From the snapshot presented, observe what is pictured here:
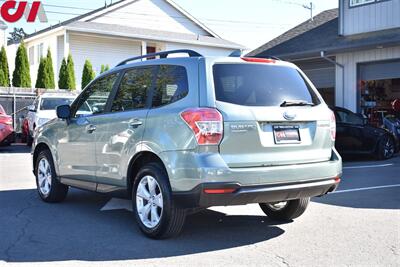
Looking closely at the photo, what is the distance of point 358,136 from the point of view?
549 inches

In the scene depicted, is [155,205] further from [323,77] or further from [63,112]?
[323,77]

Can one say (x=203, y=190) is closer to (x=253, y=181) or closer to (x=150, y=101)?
(x=253, y=181)

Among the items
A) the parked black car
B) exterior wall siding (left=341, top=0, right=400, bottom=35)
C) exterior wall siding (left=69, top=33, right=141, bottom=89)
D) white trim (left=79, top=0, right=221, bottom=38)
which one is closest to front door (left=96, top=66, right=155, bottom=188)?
the parked black car

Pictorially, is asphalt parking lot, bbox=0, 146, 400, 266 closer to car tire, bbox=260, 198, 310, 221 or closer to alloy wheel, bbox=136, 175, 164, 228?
car tire, bbox=260, 198, 310, 221

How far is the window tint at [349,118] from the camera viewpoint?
14008 mm

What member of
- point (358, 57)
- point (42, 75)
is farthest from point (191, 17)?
point (358, 57)

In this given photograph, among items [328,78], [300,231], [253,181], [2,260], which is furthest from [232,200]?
[328,78]

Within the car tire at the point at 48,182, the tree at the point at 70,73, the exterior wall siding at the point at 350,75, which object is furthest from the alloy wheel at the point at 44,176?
the tree at the point at 70,73

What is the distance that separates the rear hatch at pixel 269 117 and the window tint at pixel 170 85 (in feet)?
1.14

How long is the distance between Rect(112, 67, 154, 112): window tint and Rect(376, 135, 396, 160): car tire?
9373 mm

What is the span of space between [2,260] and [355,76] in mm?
13653

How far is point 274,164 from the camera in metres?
5.30

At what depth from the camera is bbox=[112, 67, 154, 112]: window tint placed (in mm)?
6027

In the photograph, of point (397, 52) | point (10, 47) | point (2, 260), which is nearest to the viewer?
point (2, 260)
